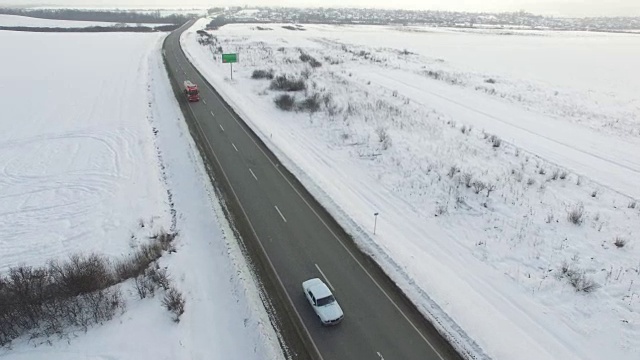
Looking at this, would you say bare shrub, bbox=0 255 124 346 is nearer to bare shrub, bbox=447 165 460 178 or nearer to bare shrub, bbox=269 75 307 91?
bare shrub, bbox=447 165 460 178

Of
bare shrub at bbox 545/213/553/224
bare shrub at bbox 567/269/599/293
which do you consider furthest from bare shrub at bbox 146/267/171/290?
bare shrub at bbox 545/213/553/224

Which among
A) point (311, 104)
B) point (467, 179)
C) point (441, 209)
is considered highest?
point (311, 104)

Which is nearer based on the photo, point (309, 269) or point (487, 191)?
point (309, 269)

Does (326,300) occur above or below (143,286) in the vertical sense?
above

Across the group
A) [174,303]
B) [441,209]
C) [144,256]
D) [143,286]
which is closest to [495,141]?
[441,209]

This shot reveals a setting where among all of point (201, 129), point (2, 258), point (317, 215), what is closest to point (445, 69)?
point (201, 129)

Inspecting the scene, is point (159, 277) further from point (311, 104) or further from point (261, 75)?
point (261, 75)
